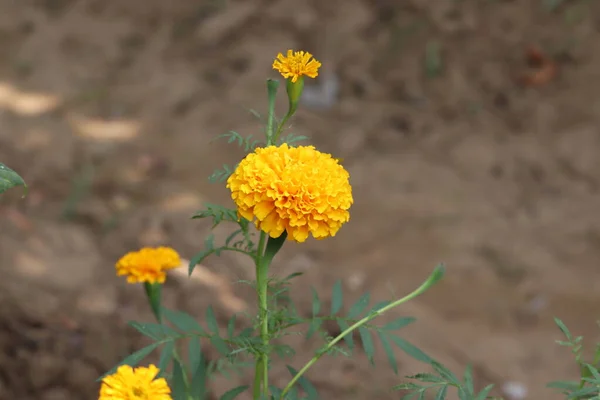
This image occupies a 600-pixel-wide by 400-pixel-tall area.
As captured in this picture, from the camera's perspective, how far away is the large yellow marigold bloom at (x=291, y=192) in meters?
1.02

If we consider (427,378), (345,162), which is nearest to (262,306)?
(427,378)

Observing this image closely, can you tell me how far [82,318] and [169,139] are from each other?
1.58 meters

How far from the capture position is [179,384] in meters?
1.23

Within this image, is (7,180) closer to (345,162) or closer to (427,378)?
(427,378)

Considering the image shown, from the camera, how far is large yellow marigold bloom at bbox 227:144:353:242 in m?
1.02

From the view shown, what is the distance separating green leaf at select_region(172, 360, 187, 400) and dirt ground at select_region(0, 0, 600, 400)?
116cm

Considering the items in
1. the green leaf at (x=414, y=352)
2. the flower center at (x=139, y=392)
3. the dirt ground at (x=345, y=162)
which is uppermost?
the dirt ground at (x=345, y=162)

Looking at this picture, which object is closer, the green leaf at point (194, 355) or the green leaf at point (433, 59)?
the green leaf at point (194, 355)

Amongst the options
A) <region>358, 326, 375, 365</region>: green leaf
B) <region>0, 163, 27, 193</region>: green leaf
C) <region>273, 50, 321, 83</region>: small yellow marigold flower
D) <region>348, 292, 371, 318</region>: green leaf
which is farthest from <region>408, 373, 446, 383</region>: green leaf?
<region>0, 163, 27, 193</region>: green leaf

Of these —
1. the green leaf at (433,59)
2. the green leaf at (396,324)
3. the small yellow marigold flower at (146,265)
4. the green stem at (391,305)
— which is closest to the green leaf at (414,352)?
the green leaf at (396,324)

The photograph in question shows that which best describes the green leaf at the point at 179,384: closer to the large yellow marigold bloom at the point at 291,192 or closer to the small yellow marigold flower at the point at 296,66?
the large yellow marigold bloom at the point at 291,192

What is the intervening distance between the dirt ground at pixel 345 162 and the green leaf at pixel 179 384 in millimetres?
1162

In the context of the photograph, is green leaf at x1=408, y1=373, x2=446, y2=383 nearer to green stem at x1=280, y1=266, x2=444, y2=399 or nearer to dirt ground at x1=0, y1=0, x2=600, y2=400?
green stem at x1=280, y1=266, x2=444, y2=399

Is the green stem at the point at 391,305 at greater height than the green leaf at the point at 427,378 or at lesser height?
greater
